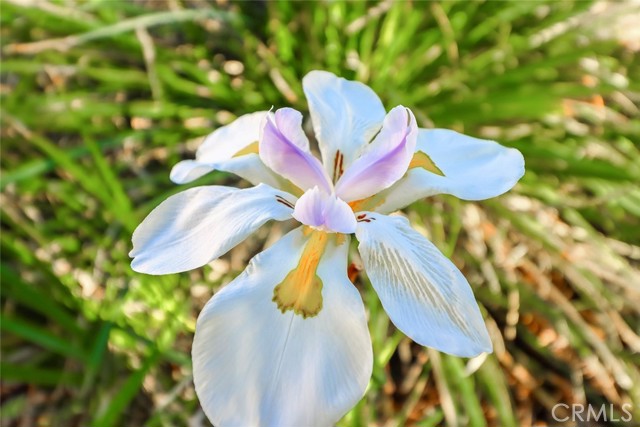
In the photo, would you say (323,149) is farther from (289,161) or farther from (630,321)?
(630,321)

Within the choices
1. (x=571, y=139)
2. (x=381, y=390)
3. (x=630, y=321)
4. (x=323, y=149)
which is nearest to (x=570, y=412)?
(x=630, y=321)

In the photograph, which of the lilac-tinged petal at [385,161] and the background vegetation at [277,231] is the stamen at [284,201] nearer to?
the lilac-tinged petal at [385,161]

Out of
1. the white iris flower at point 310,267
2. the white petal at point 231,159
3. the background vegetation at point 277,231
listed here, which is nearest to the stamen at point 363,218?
the white iris flower at point 310,267

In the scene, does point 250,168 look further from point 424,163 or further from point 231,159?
point 424,163

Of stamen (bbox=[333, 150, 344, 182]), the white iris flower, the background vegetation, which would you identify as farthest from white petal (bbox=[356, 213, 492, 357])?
the background vegetation

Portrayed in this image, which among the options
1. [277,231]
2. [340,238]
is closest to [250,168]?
[340,238]

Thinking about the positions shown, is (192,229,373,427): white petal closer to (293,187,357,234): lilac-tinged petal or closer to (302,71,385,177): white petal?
(293,187,357,234): lilac-tinged petal
